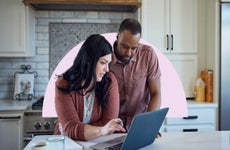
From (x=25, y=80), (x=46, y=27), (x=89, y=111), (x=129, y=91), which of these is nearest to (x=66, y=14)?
(x=46, y=27)

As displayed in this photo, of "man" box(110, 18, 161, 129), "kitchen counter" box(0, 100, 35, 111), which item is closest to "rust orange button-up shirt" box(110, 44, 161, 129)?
"man" box(110, 18, 161, 129)

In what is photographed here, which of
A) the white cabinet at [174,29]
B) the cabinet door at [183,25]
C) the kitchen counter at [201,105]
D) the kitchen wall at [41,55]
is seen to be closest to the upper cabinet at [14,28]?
the kitchen wall at [41,55]

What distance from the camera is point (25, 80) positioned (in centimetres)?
354

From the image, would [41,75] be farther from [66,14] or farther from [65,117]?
[65,117]

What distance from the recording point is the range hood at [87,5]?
3227 mm

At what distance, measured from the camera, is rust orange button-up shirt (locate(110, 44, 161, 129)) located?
202 centimetres

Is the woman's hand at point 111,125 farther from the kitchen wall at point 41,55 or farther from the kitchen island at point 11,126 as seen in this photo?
the kitchen wall at point 41,55

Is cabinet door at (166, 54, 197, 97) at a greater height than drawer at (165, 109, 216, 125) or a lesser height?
greater

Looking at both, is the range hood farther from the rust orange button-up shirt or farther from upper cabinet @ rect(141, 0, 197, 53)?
the rust orange button-up shirt

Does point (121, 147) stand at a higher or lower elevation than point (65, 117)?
lower

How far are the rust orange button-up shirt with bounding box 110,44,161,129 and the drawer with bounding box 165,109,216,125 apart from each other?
1237 millimetres

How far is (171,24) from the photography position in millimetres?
3398

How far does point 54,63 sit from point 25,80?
15.4 inches

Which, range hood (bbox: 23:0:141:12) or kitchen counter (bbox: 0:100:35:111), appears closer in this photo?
kitchen counter (bbox: 0:100:35:111)
